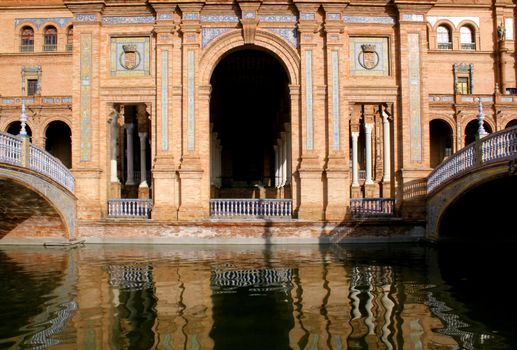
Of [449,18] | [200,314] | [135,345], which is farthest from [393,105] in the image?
[449,18]

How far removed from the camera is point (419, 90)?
16938 mm

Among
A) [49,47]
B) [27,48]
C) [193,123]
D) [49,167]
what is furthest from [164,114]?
[27,48]

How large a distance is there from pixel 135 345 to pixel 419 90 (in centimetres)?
1379

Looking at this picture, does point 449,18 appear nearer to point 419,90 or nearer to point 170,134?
point 419,90

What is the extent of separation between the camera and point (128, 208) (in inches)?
672

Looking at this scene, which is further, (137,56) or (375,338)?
(137,56)

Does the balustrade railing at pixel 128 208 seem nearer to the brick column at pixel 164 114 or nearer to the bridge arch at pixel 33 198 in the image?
the brick column at pixel 164 114

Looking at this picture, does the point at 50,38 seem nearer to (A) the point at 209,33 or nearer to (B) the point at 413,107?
(A) the point at 209,33

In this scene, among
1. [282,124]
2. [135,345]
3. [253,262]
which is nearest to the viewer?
[135,345]

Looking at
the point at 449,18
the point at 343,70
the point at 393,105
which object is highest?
the point at 449,18

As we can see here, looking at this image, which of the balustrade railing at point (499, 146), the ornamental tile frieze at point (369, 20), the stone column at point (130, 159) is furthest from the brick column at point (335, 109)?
the stone column at point (130, 159)

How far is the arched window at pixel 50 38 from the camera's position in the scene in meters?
35.6

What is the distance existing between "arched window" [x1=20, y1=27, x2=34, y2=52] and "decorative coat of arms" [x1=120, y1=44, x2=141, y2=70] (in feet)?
72.5

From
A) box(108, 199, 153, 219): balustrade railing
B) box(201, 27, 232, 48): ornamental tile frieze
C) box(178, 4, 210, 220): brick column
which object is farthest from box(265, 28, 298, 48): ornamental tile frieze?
box(108, 199, 153, 219): balustrade railing
